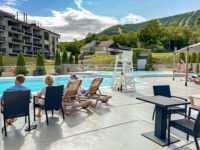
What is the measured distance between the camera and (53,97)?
147 inches

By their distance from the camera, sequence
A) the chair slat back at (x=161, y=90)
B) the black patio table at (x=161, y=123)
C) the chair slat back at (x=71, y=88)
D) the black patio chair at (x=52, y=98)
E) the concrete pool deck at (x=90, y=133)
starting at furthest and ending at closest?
1. the chair slat back at (x=71, y=88)
2. the chair slat back at (x=161, y=90)
3. the black patio chair at (x=52, y=98)
4. the black patio table at (x=161, y=123)
5. the concrete pool deck at (x=90, y=133)

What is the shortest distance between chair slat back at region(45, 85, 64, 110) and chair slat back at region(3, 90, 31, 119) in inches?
19.7

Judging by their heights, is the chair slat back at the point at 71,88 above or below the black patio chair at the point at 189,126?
above

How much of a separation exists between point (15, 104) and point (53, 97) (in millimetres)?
871

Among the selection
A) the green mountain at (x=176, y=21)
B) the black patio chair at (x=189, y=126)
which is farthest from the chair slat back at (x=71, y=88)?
the green mountain at (x=176, y=21)

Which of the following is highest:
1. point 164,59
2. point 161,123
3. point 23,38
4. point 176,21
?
point 176,21

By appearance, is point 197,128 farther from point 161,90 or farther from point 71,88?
point 71,88

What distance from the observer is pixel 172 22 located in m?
135

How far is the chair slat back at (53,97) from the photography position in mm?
3631

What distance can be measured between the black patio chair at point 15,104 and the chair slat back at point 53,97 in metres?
0.50

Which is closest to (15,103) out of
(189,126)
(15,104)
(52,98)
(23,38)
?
(15,104)

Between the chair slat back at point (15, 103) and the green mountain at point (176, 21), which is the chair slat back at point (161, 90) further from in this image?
the green mountain at point (176, 21)

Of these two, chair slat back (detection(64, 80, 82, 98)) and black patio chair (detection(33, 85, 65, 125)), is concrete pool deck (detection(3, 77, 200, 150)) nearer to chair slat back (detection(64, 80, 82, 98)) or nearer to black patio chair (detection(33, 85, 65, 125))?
black patio chair (detection(33, 85, 65, 125))

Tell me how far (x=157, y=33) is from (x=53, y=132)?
4337cm
